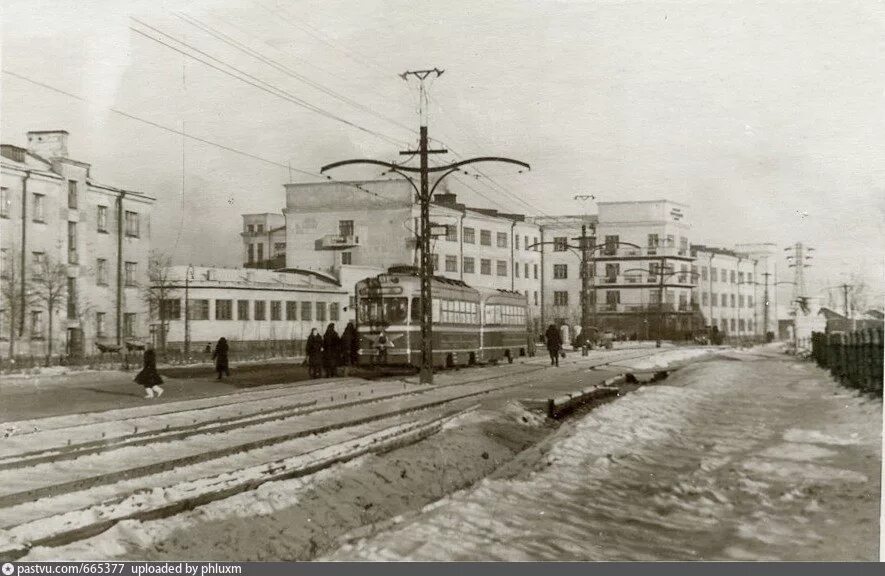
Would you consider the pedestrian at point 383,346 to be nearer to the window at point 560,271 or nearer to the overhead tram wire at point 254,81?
the overhead tram wire at point 254,81

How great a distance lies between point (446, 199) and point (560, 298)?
27814mm

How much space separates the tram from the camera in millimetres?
25969

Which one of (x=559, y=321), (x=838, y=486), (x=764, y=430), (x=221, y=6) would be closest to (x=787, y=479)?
(x=838, y=486)

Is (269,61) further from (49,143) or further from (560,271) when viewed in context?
(560,271)

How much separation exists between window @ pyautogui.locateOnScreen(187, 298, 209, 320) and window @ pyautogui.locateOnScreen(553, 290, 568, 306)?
1123 inches

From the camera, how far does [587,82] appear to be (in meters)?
10.8

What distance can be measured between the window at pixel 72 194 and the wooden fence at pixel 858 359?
11.8 meters

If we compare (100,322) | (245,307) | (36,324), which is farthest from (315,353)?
(245,307)

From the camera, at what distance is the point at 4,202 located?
41.1ft

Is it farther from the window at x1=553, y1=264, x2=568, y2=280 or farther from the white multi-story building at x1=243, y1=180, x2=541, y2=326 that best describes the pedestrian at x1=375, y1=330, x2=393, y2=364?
the window at x1=553, y1=264, x2=568, y2=280

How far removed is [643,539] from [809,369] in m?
19.9

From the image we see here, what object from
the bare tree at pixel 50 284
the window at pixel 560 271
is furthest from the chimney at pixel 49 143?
the window at pixel 560 271

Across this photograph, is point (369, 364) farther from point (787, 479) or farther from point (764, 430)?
point (787, 479)

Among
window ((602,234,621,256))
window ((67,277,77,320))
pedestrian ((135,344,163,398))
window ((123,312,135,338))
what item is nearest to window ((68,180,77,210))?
window ((67,277,77,320))
